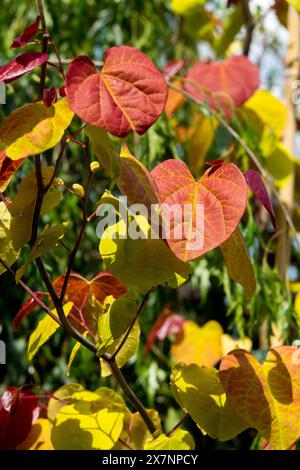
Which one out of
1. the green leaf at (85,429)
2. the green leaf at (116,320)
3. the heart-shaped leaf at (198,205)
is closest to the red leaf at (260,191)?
the heart-shaped leaf at (198,205)

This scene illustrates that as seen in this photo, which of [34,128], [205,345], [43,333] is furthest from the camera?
[205,345]

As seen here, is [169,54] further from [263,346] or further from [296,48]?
[263,346]

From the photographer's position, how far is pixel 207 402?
1.92 feet

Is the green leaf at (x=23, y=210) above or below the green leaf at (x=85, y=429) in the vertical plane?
above

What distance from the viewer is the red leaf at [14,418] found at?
670 mm

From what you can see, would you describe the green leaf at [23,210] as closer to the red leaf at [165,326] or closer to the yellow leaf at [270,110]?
the red leaf at [165,326]

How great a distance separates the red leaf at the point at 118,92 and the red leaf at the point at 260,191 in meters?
0.08

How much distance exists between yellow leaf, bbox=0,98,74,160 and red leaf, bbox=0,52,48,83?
2cm

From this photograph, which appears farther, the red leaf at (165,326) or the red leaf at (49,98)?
the red leaf at (165,326)

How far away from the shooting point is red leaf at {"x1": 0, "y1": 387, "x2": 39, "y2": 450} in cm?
67

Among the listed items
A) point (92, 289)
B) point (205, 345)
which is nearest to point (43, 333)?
point (92, 289)

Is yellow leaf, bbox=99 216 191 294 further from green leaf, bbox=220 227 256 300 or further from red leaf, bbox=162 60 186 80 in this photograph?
red leaf, bbox=162 60 186 80

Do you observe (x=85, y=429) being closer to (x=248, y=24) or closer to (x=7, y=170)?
(x=7, y=170)

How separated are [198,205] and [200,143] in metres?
0.60
